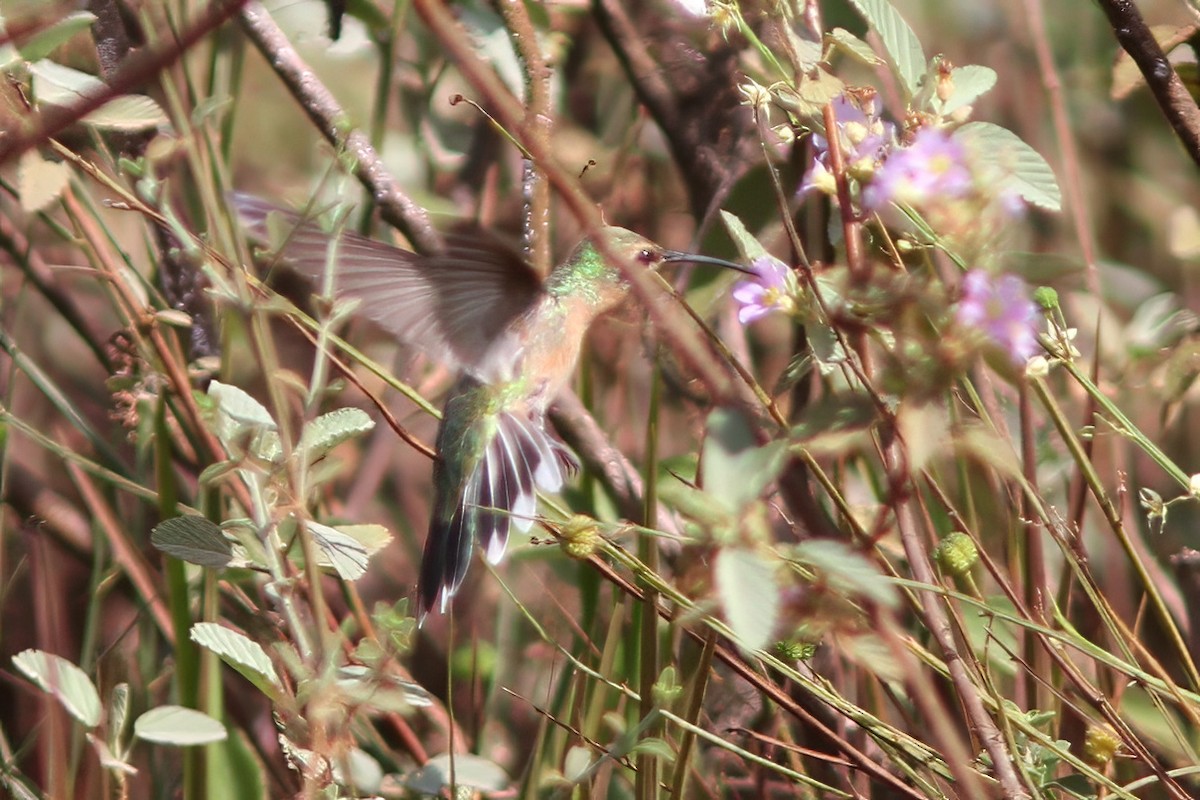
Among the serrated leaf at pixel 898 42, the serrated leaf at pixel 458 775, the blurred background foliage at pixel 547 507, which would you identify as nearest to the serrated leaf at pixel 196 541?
the blurred background foliage at pixel 547 507

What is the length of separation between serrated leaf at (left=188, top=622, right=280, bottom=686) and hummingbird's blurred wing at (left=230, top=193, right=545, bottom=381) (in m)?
0.39

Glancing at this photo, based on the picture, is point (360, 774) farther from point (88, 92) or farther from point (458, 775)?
point (88, 92)

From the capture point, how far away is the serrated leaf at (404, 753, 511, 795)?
1.02 meters

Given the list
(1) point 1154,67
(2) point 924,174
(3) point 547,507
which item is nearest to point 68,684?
(3) point 547,507

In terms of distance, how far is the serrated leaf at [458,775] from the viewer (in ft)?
3.34

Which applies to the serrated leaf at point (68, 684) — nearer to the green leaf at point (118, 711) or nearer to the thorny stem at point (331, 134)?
the green leaf at point (118, 711)

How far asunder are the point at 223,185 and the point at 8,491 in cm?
76

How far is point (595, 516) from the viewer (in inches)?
58.6

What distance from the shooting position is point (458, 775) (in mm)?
1022

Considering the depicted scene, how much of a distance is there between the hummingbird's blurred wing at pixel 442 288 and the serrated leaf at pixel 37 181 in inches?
6.3

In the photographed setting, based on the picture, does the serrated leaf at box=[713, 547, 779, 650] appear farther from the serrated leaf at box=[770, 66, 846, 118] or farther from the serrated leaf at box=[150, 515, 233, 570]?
the serrated leaf at box=[150, 515, 233, 570]

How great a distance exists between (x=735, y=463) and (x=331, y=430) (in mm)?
434

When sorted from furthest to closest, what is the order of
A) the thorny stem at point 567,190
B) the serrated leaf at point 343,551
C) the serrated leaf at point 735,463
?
1. the serrated leaf at point 343,551
2. the serrated leaf at point 735,463
3. the thorny stem at point 567,190

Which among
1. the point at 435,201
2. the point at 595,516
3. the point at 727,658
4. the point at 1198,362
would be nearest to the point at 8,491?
the point at 435,201
